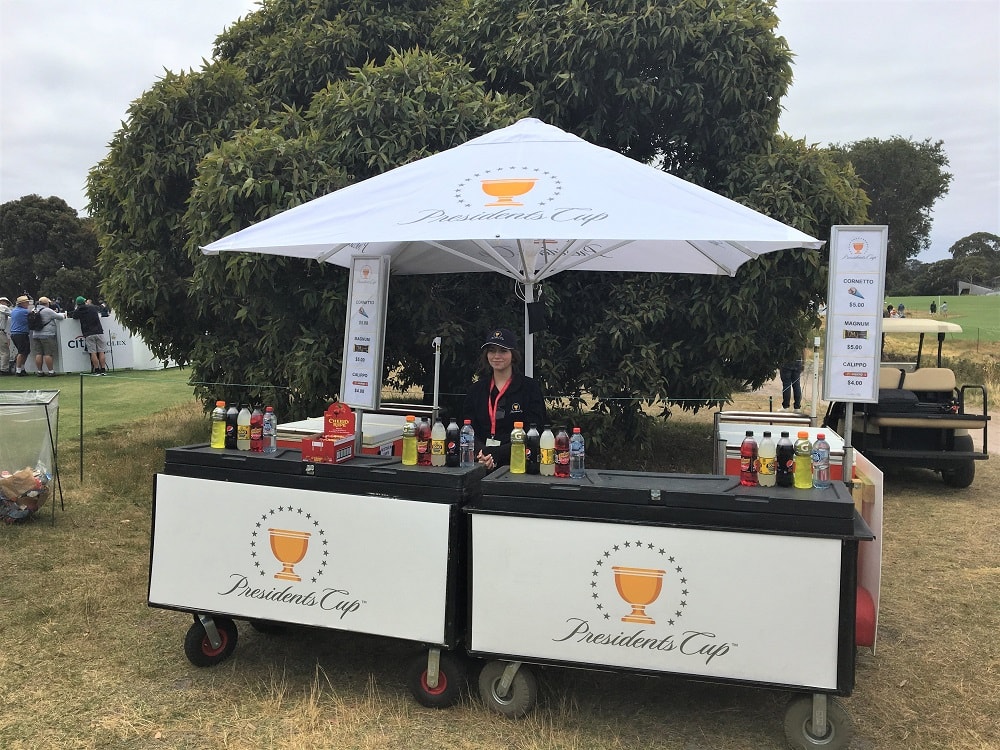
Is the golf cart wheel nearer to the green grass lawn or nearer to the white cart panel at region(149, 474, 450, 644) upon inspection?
the white cart panel at region(149, 474, 450, 644)

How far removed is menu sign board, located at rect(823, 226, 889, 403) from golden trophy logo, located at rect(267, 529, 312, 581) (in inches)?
112

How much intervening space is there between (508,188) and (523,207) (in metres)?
0.20

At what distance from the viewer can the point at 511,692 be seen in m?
3.24

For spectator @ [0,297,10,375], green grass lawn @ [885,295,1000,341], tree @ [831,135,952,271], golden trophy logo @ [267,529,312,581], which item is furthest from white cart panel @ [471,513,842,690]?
tree @ [831,135,952,271]

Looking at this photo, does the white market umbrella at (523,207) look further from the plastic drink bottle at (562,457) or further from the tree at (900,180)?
the tree at (900,180)

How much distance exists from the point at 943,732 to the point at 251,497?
3.25 meters

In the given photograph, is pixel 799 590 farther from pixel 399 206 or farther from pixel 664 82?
pixel 664 82

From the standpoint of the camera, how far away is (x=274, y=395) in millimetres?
7707

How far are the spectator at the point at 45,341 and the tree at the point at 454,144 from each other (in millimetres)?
9246

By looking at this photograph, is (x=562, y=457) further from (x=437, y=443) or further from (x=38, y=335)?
(x=38, y=335)

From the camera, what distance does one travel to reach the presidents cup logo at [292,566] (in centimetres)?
337

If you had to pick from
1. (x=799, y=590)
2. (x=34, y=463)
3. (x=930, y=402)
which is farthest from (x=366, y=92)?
(x=930, y=402)

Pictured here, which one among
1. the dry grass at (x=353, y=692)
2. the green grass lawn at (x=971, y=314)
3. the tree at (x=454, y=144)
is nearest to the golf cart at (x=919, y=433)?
the tree at (x=454, y=144)

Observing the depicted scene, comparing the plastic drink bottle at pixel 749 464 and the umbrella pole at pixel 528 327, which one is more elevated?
the umbrella pole at pixel 528 327
